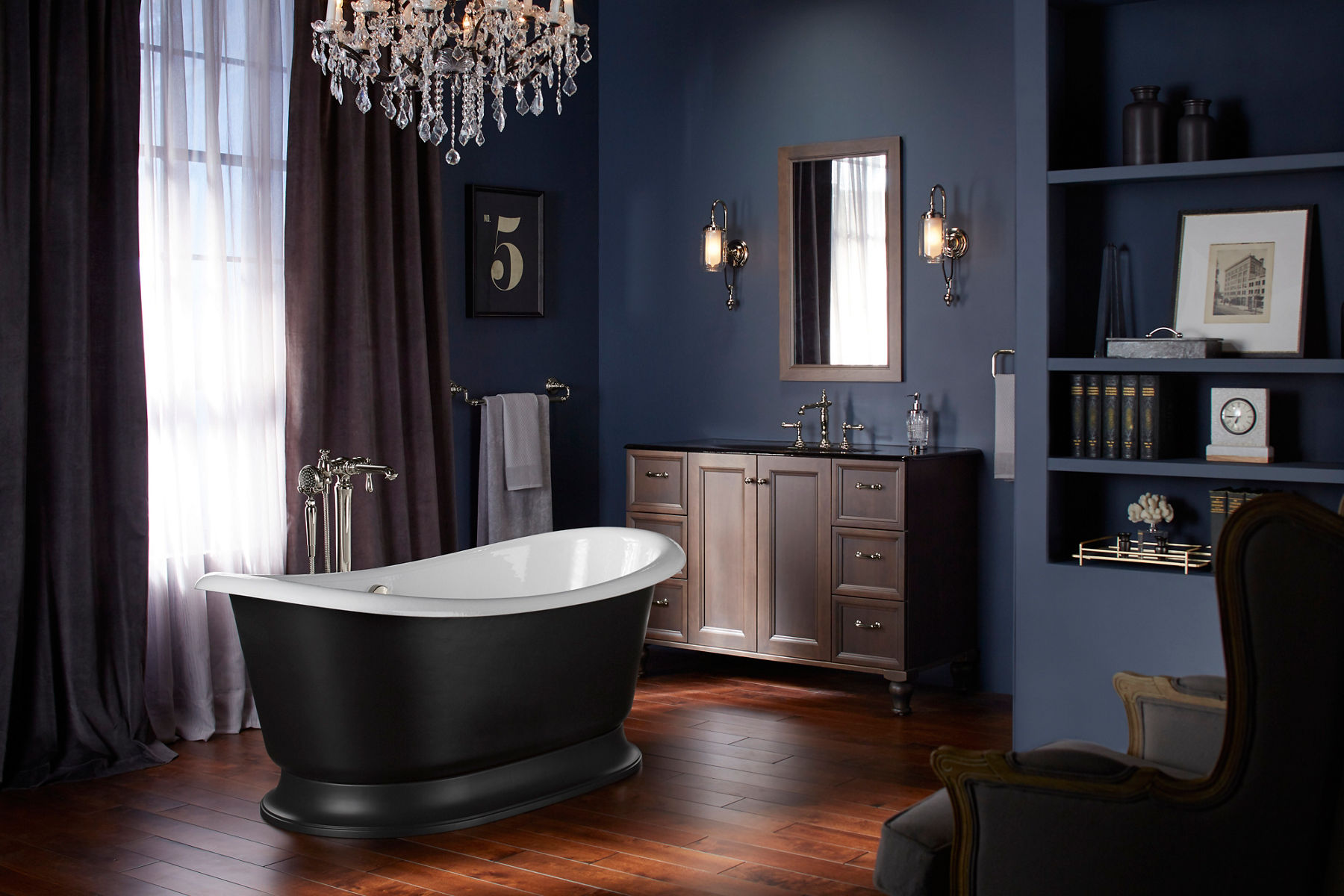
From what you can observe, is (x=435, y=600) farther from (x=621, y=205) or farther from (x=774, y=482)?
(x=621, y=205)

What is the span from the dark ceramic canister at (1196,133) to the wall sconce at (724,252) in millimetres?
2005

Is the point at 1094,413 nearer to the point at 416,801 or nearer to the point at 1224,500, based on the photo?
the point at 1224,500

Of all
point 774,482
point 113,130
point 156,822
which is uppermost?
point 113,130

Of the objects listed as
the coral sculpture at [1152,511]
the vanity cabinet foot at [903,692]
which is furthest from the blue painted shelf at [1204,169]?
the vanity cabinet foot at [903,692]

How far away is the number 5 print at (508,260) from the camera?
17.2 feet

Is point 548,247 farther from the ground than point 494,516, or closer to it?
farther from the ground

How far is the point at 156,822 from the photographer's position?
339 cm

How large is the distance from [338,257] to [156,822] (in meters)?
1.97

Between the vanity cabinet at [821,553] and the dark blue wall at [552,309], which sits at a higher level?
the dark blue wall at [552,309]

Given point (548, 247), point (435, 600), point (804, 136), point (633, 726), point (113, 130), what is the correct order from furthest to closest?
point (548, 247) → point (804, 136) → point (633, 726) → point (113, 130) → point (435, 600)

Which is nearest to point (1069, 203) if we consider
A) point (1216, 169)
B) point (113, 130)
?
point (1216, 169)

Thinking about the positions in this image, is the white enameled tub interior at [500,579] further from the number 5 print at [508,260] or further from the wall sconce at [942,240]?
the wall sconce at [942,240]

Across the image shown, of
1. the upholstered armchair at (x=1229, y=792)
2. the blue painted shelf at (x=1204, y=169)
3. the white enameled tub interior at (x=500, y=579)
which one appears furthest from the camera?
the blue painted shelf at (x=1204, y=169)

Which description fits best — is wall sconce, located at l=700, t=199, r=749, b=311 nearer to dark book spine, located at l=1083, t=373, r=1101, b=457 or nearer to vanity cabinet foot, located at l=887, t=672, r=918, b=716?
vanity cabinet foot, located at l=887, t=672, r=918, b=716
